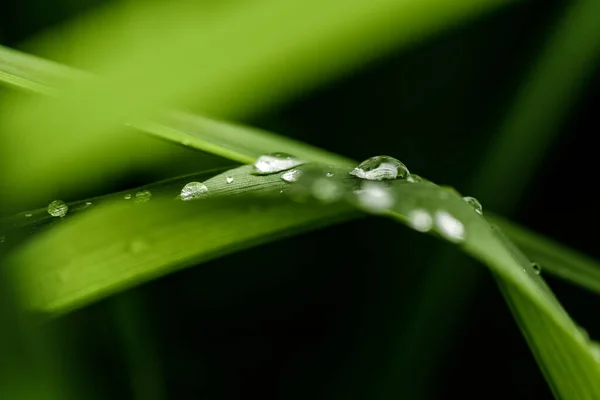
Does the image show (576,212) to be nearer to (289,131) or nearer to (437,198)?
(289,131)

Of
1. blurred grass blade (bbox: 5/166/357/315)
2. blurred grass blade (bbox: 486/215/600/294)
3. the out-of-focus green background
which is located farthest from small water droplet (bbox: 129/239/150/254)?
blurred grass blade (bbox: 486/215/600/294)

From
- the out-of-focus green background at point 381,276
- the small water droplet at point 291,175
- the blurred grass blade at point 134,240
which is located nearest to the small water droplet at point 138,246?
the blurred grass blade at point 134,240

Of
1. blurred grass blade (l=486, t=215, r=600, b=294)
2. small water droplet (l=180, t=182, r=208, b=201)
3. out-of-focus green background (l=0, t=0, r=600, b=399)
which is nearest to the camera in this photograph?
small water droplet (l=180, t=182, r=208, b=201)

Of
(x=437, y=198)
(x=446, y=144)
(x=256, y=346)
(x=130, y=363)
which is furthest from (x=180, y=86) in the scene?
(x=446, y=144)

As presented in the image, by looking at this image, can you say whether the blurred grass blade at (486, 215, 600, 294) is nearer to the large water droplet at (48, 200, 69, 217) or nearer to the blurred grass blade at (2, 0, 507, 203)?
the blurred grass blade at (2, 0, 507, 203)

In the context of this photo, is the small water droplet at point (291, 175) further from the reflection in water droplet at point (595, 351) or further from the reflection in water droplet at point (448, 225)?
the reflection in water droplet at point (595, 351)

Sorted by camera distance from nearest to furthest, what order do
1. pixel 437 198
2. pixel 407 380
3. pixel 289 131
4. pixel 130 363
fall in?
→ pixel 437 198
pixel 130 363
pixel 407 380
pixel 289 131
